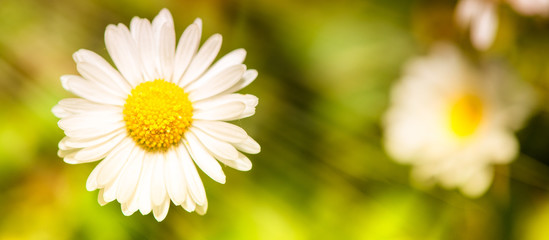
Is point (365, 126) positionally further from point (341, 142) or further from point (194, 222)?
point (194, 222)

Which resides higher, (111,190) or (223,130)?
(223,130)

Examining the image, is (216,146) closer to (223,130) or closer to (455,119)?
(223,130)

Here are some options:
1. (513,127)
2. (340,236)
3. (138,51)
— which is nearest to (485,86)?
(513,127)

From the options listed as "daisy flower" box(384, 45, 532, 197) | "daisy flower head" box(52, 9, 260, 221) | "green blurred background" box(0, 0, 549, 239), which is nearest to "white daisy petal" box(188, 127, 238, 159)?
"daisy flower head" box(52, 9, 260, 221)

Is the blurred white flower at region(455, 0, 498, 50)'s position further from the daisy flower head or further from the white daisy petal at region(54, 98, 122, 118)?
the white daisy petal at region(54, 98, 122, 118)

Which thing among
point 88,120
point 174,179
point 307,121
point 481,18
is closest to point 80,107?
point 88,120

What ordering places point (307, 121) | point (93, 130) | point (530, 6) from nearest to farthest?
point (93, 130) < point (530, 6) < point (307, 121)
